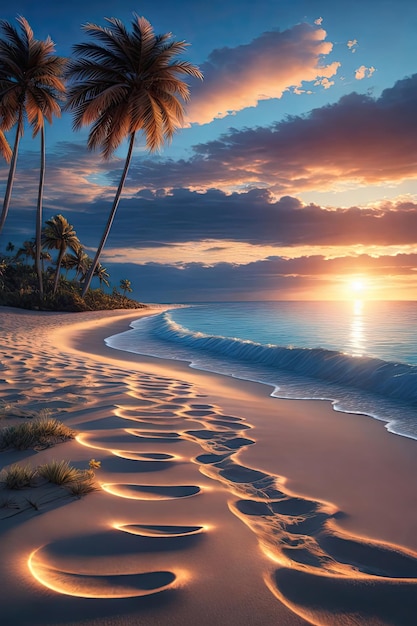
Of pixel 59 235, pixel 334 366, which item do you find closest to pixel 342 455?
pixel 334 366

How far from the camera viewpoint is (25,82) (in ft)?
79.9

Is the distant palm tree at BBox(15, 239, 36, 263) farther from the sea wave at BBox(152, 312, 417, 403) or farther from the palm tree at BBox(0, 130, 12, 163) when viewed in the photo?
the sea wave at BBox(152, 312, 417, 403)

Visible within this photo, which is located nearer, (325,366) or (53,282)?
(325,366)

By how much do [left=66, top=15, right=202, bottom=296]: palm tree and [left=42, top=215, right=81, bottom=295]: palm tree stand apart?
52.8 ft

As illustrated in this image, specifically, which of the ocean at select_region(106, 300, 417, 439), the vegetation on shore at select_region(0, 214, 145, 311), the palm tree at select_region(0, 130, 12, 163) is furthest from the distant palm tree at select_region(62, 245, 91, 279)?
the ocean at select_region(106, 300, 417, 439)

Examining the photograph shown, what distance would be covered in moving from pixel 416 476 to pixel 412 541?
1.16m

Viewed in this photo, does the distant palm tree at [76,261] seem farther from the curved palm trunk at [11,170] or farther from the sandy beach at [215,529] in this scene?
the sandy beach at [215,529]

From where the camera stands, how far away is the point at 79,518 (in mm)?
2312

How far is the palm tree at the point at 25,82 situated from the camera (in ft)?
78.4

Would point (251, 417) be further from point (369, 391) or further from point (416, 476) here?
point (369, 391)

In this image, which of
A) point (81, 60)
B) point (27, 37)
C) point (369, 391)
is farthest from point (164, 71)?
point (369, 391)

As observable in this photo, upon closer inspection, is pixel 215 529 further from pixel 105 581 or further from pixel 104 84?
pixel 104 84

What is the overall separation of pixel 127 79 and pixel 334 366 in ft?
74.9

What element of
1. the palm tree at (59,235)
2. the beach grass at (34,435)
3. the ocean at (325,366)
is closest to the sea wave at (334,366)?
the ocean at (325,366)
